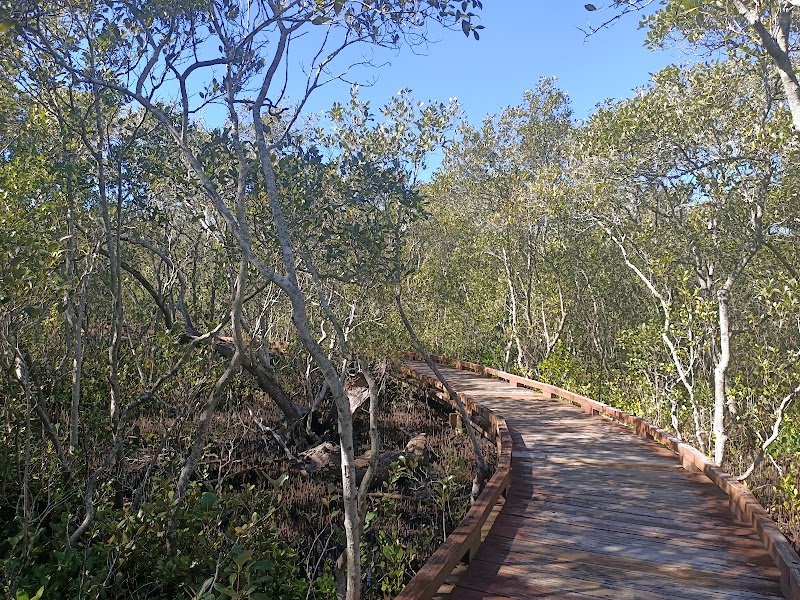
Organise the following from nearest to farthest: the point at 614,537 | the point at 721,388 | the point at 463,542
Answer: the point at 463,542
the point at 614,537
the point at 721,388

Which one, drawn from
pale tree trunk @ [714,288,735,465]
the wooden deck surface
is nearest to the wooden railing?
the wooden deck surface

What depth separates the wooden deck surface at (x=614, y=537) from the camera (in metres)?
3.93

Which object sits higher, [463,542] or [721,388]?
[721,388]

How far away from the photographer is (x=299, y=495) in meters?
8.73

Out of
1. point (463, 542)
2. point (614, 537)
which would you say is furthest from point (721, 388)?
point (463, 542)

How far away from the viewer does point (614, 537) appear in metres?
4.78

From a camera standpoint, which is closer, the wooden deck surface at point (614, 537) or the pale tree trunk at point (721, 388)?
the wooden deck surface at point (614, 537)

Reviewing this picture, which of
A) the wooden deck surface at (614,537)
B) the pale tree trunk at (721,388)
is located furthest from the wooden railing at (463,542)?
the pale tree trunk at (721,388)

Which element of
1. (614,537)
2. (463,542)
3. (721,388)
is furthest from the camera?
(721,388)

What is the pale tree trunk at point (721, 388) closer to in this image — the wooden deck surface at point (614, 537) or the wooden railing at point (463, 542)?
the wooden deck surface at point (614, 537)

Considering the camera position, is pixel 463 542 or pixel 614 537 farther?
pixel 614 537

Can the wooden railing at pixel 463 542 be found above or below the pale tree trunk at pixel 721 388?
below

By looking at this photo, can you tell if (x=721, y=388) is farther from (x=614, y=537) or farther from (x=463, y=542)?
(x=463, y=542)

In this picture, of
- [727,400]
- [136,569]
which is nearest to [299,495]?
[136,569]
